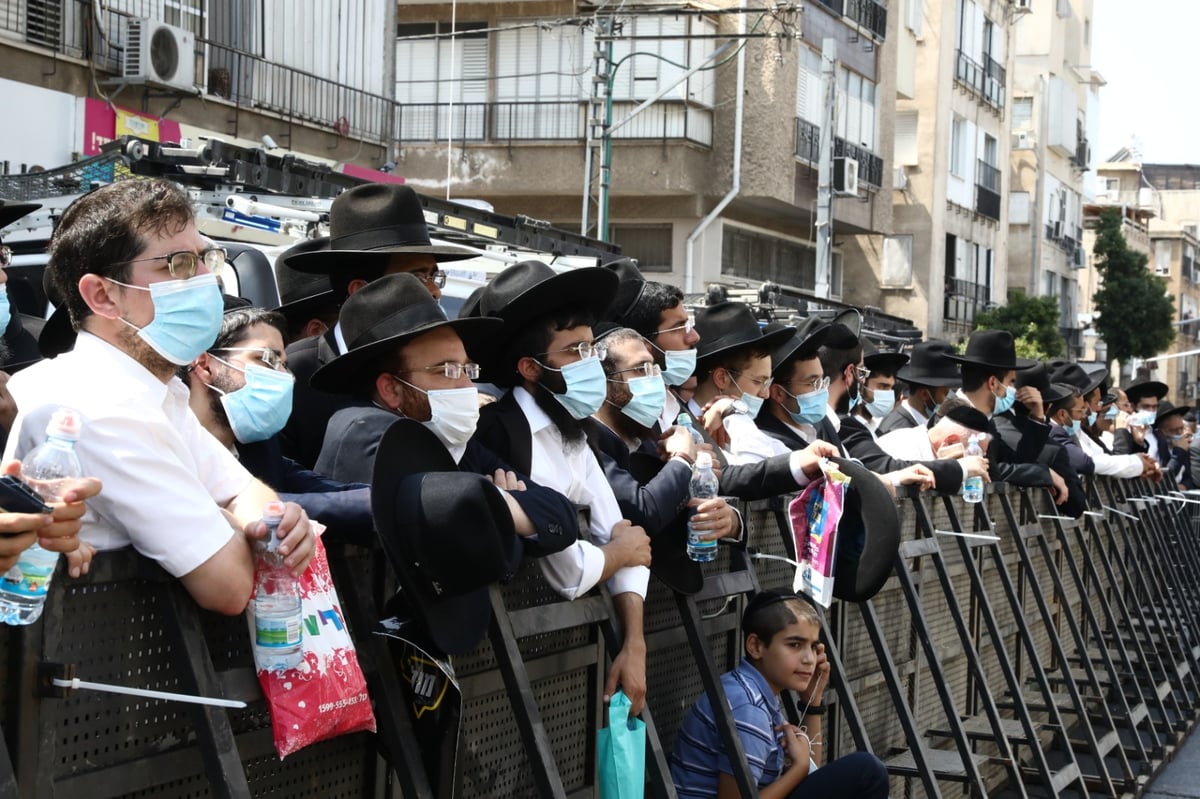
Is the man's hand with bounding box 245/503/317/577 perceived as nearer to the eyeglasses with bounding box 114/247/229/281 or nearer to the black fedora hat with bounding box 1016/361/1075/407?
the eyeglasses with bounding box 114/247/229/281

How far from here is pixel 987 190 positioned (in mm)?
50000

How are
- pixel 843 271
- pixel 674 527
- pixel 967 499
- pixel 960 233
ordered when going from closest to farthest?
pixel 674 527
pixel 967 499
pixel 843 271
pixel 960 233

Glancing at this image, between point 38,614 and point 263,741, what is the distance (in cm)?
87

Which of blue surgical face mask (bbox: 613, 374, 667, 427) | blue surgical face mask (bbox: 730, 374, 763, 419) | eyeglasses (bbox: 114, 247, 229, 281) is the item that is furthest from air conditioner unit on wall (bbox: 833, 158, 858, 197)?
eyeglasses (bbox: 114, 247, 229, 281)

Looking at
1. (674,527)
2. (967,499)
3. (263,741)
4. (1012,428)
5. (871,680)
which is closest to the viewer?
(263,741)

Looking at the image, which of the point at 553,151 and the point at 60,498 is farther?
the point at 553,151

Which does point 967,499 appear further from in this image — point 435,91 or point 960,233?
point 960,233

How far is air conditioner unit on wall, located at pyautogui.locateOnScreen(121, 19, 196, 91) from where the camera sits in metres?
17.1

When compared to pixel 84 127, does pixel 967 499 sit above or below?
below

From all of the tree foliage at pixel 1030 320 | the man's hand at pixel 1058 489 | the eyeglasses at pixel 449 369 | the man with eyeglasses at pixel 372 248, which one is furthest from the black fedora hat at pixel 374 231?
the tree foliage at pixel 1030 320

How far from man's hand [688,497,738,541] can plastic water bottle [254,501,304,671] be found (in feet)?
7.35

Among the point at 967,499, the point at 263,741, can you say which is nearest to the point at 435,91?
the point at 967,499

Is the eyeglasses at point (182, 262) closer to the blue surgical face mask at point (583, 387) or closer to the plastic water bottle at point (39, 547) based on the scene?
the plastic water bottle at point (39, 547)

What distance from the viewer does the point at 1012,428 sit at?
39.3 ft
